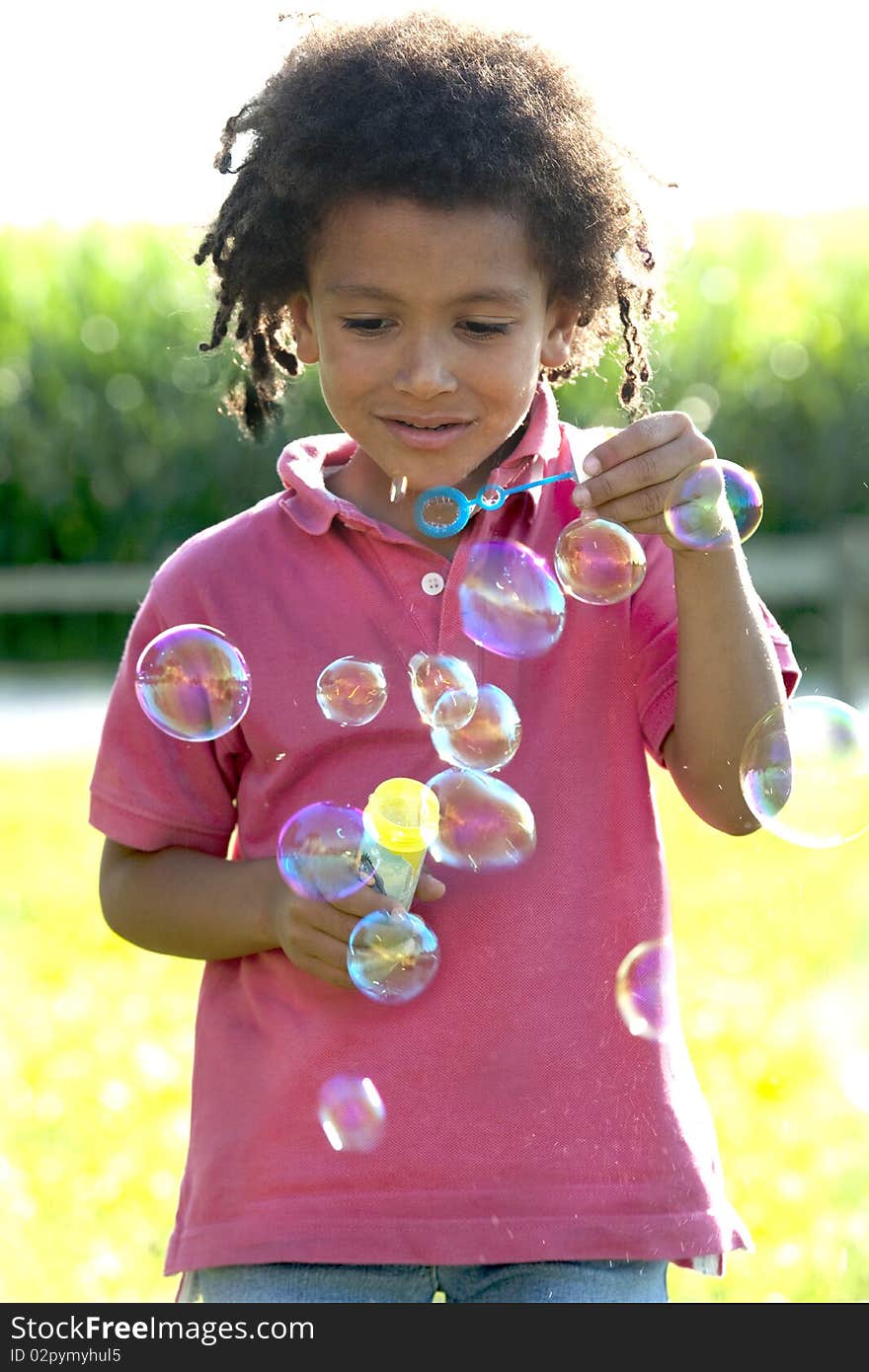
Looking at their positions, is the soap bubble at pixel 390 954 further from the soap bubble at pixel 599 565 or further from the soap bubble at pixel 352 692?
the soap bubble at pixel 599 565

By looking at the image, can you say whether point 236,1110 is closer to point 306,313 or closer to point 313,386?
point 306,313

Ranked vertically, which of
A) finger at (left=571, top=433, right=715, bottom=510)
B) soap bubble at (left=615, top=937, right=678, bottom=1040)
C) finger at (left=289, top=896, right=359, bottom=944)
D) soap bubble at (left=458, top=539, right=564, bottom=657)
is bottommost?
soap bubble at (left=615, top=937, right=678, bottom=1040)

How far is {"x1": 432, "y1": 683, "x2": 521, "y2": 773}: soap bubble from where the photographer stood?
62.5 inches

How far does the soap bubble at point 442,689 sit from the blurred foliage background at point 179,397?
6.44m

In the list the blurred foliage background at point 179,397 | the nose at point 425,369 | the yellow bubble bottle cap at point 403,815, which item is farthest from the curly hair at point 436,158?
the blurred foliage background at point 179,397

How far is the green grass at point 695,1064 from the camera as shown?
2.61m

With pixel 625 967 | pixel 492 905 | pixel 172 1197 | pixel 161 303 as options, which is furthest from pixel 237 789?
pixel 161 303

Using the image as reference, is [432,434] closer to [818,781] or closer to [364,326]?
[364,326]

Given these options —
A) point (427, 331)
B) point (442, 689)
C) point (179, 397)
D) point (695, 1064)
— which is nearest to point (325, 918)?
point (442, 689)

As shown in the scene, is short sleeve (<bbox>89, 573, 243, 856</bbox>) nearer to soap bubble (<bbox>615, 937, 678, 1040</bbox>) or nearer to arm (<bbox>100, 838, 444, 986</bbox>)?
arm (<bbox>100, 838, 444, 986</bbox>)

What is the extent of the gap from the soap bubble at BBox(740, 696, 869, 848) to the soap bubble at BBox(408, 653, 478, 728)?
0.27 m

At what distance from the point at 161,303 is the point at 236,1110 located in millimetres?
7347

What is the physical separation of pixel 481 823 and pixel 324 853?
0.43ft

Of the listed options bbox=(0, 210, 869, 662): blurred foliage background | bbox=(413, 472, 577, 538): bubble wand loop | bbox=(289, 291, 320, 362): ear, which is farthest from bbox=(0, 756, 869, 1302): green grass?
bbox=(0, 210, 869, 662): blurred foliage background
